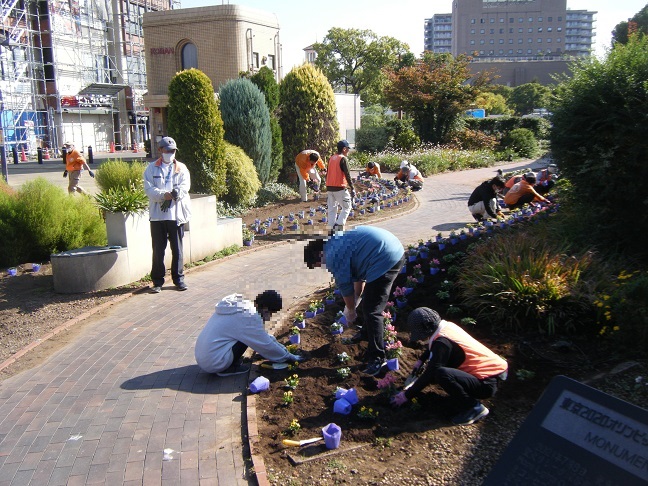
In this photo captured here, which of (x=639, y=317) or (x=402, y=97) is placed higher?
(x=402, y=97)

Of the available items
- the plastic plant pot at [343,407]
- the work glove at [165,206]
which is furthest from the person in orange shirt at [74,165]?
the plastic plant pot at [343,407]

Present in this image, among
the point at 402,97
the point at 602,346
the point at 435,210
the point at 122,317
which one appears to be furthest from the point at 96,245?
the point at 402,97

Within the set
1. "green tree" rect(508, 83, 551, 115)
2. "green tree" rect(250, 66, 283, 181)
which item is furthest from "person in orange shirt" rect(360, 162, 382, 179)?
"green tree" rect(508, 83, 551, 115)

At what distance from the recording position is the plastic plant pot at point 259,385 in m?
4.86

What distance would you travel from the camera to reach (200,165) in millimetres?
11555

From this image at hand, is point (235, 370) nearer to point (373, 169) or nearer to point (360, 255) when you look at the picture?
point (360, 255)

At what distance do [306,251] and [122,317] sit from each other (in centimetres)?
291

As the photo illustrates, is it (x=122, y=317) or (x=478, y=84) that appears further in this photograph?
(x=478, y=84)

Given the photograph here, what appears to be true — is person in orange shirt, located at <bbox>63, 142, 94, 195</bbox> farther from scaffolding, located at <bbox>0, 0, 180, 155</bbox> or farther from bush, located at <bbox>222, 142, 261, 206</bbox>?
scaffolding, located at <bbox>0, 0, 180, 155</bbox>

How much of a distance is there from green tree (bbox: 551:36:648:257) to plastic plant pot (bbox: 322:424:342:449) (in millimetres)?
4398

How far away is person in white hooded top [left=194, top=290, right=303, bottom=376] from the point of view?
16.9 ft

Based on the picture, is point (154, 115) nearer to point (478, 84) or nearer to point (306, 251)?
point (478, 84)

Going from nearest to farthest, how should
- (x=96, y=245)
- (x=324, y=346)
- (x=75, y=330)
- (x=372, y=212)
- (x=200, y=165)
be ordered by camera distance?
1. (x=324, y=346)
2. (x=75, y=330)
3. (x=96, y=245)
4. (x=200, y=165)
5. (x=372, y=212)

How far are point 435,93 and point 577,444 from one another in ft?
88.0
